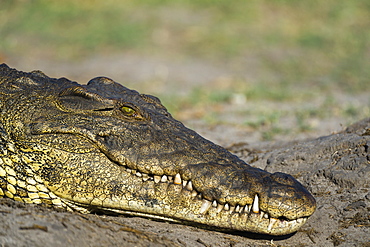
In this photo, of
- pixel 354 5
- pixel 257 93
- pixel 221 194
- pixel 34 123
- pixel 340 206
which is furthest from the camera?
pixel 354 5

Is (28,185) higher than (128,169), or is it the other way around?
(128,169)

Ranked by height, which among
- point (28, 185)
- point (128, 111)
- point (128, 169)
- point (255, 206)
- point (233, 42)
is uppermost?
point (233, 42)

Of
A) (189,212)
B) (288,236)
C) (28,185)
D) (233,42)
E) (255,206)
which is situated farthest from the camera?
(233,42)

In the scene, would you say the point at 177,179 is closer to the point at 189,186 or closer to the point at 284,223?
the point at 189,186

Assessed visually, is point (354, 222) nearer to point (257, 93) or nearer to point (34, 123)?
point (34, 123)

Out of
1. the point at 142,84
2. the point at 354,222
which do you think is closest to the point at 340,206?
the point at 354,222

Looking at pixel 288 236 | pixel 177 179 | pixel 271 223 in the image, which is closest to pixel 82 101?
pixel 177 179

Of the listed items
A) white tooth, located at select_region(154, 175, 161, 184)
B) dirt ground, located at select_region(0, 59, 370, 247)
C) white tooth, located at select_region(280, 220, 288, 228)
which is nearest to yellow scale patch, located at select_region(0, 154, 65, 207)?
dirt ground, located at select_region(0, 59, 370, 247)

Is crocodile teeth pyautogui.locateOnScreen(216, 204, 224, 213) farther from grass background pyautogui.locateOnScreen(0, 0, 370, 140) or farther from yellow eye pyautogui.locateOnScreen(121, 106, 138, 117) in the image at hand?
grass background pyautogui.locateOnScreen(0, 0, 370, 140)
